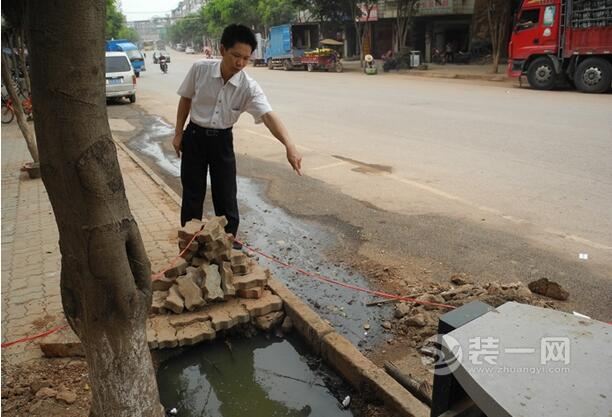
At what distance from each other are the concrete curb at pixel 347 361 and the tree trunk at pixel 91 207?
110 centimetres

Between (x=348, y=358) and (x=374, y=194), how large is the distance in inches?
146

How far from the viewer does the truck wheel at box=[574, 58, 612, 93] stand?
15203 millimetres

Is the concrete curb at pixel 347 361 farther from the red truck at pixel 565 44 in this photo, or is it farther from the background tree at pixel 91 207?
the red truck at pixel 565 44

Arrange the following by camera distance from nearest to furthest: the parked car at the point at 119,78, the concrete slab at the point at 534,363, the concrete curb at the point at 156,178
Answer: the concrete slab at the point at 534,363
the concrete curb at the point at 156,178
the parked car at the point at 119,78

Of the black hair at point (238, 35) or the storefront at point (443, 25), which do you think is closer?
the black hair at point (238, 35)

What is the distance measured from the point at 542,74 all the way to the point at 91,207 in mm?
17420

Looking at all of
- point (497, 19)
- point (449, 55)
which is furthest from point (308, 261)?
point (449, 55)

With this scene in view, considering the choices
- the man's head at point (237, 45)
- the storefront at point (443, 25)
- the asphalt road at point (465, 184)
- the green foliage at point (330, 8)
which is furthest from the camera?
the green foliage at point (330, 8)

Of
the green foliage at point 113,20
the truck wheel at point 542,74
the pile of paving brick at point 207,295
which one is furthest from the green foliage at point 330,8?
the pile of paving brick at point 207,295

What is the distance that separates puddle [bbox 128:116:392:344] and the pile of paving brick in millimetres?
458

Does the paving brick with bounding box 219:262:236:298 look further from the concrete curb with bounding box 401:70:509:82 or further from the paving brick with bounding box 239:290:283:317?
the concrete curb with bounding box 401:70:509:82

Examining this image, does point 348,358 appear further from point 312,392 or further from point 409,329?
point 409,329

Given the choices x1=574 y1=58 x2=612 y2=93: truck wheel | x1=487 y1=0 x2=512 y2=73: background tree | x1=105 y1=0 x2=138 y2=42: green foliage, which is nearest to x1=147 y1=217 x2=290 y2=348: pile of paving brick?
x1=574 y1=58 x2=612 y2=93: truck wheel

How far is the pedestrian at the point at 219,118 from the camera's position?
12.1 ft
